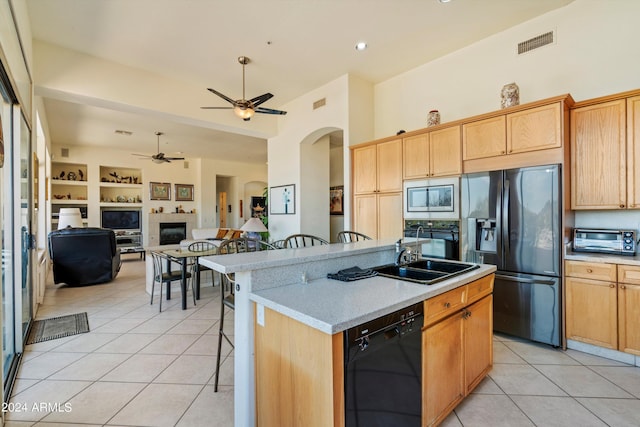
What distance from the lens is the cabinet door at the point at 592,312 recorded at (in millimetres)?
2637

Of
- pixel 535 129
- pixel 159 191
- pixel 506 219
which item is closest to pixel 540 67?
pixel 535 129

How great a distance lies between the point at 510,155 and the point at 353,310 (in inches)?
108

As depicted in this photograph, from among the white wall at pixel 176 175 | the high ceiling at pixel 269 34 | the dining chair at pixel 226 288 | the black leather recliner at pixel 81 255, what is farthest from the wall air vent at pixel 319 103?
the white wall at pixel 176 175

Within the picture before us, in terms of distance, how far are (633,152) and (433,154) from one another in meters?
1.73

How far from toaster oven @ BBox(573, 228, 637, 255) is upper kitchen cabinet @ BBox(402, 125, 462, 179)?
4.24 feet

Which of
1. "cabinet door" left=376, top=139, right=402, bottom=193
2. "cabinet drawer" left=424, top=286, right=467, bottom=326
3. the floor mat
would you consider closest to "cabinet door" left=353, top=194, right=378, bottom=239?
"cabinet door" left=376, top=139, right=402, bottom=193

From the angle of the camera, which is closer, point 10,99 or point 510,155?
point 10,99

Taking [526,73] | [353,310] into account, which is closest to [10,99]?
[353,310]

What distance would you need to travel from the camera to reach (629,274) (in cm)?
254

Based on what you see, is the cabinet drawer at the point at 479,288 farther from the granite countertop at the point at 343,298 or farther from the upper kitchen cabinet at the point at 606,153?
the upper kitchen cabinet at the point at 606,153

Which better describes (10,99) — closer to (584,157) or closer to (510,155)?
(510,155)

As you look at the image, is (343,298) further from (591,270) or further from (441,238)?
(591,270)

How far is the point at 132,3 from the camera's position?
10.0ft

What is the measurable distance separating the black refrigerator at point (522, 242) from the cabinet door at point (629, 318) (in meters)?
0.41
